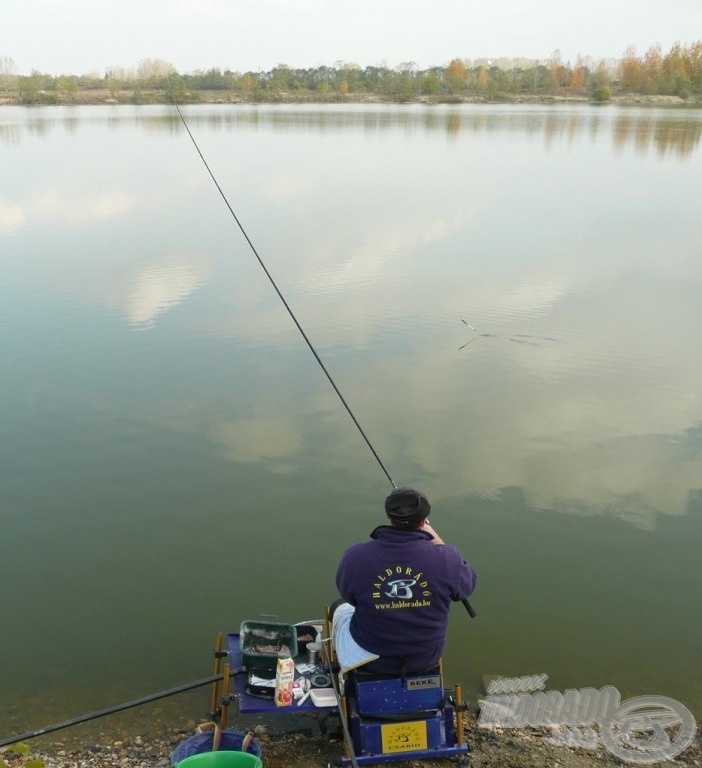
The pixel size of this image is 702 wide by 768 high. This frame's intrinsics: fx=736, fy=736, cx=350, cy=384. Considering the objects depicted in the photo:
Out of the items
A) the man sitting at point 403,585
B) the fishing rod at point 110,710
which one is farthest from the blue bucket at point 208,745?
the man sitting at point 403,585

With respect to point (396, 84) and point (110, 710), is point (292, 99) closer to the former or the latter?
point (396, 84)

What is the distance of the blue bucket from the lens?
9.29 feet

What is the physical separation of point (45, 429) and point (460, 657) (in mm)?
4009

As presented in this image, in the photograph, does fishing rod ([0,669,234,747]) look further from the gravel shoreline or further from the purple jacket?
the purple jacket

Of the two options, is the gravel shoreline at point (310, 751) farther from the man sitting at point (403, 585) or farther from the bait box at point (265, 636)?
the man sitting at point (403, 585)

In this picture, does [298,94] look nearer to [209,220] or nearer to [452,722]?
[209,220]

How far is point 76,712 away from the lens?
343cm

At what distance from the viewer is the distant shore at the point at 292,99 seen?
6957 cm

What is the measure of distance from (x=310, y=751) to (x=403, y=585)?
104 centimetres

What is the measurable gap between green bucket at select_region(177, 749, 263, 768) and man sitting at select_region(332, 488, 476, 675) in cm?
47

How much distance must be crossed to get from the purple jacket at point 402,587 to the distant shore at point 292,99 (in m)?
68.6

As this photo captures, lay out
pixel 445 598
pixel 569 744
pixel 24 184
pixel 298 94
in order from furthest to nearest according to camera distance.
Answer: pixel 298 94 → pixel 24 184 → pixel 569 744 → pixel 445 598

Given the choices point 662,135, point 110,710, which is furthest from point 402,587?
point 662,135

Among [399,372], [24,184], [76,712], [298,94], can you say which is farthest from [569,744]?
[298,94]
